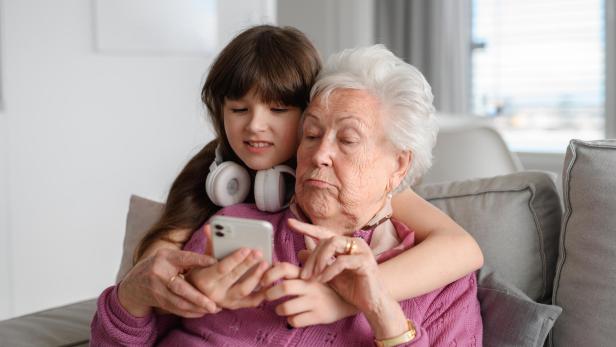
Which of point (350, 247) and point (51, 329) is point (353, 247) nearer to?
point (350, 247)

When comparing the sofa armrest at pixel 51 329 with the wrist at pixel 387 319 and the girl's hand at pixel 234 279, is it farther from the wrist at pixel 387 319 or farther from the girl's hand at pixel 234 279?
the wrist at pixel 387 319

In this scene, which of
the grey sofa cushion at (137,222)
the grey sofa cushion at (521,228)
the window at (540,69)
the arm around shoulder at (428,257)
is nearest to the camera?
the arm around shoulder at (428,257)

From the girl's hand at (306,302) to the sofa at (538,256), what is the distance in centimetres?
38

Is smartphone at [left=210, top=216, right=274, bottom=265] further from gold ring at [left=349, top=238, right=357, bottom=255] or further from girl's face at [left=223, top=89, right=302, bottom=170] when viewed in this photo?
girl's face at [left=223, top=89, right=302, bottom=170]

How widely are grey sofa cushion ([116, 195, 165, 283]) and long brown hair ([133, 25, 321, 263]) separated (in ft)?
1.09

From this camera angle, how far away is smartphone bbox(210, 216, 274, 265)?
1.18 meters

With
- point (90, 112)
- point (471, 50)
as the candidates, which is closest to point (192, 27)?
point (90, 112)

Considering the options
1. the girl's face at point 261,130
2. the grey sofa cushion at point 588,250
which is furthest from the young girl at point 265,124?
the grey sofa cushion at point 588,250

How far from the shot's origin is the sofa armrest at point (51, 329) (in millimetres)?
1747

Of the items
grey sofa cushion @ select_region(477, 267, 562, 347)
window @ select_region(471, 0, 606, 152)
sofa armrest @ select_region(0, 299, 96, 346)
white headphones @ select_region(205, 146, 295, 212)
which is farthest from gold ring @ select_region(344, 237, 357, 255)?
window @ select_region(471, 0, 606, 152)

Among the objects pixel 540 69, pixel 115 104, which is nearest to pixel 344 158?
pixel 115 104

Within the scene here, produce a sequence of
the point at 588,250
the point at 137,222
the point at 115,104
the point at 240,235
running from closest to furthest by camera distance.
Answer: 1. the point at 240,235
2. the point at 588,250
3. the point at 137,222
4. the point at 115,104

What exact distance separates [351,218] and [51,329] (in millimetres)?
783

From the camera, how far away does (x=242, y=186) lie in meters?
1.65
